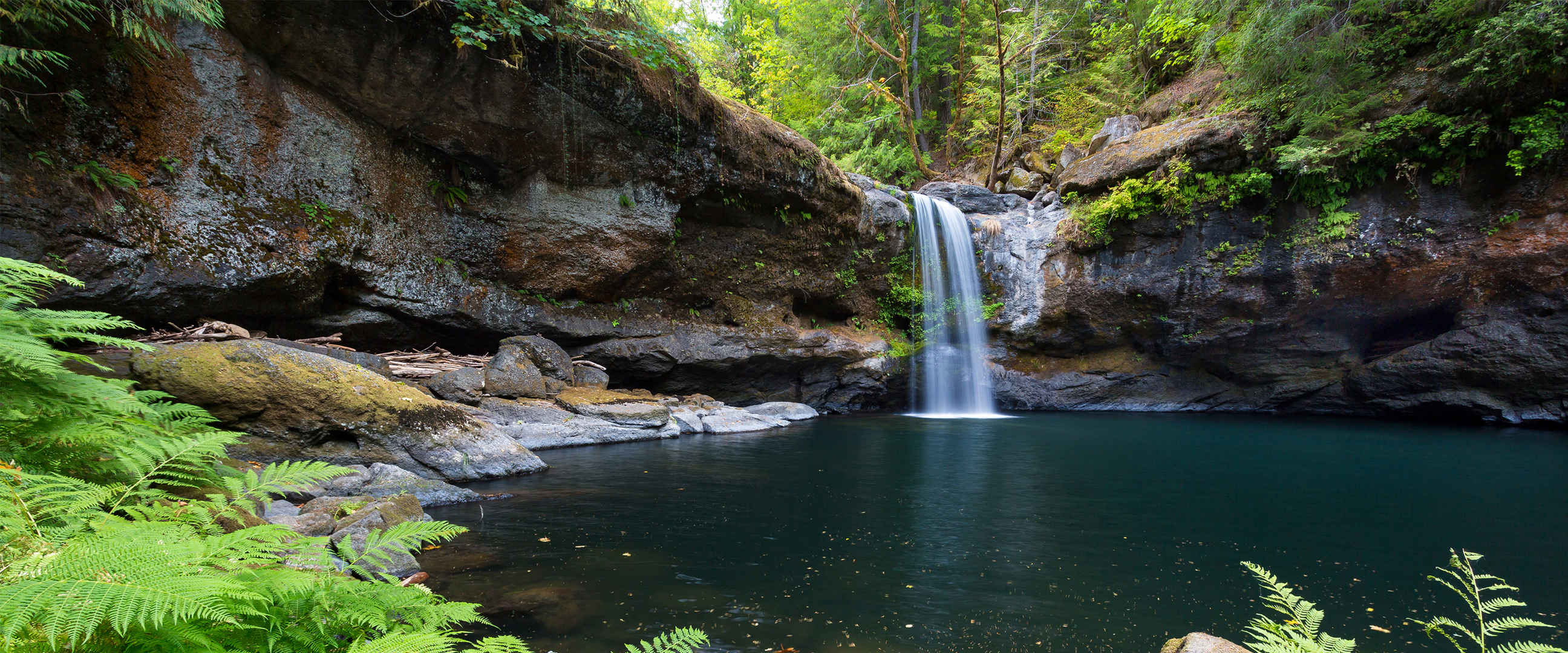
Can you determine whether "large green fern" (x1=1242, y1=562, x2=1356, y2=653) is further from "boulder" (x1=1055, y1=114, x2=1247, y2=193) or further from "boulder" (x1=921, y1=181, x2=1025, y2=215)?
"boulder" (x1=921, y1=181, x2=1025, y2=215)

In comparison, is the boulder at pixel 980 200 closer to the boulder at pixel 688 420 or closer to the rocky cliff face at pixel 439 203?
the rocky cliff face at pixel 439 203

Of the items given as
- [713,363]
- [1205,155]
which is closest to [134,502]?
[713,363]

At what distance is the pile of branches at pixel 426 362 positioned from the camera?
9.81 m

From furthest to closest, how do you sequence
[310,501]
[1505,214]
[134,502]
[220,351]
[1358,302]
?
[1358,302]
[1505,214]
[220,351]
[310,501]
[134,502]

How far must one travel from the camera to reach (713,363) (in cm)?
1410

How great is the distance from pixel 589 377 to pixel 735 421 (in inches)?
116

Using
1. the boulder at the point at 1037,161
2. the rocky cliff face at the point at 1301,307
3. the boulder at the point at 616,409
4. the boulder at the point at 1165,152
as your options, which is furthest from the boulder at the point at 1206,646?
the boulder at the point at 1037,161

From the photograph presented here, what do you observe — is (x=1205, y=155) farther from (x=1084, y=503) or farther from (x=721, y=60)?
(x=721, y=60)

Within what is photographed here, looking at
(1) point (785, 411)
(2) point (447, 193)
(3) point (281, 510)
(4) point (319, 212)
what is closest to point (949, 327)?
(1) point (785, 411)

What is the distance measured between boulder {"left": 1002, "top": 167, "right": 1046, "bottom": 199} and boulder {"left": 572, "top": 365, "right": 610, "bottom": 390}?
12877 millimetres

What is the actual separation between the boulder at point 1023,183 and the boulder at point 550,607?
1743 centimetres

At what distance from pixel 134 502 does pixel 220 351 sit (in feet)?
17.7

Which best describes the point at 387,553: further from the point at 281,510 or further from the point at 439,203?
the point at 439,203

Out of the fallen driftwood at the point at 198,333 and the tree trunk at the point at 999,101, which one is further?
the tree trunk at the point at 999,101
